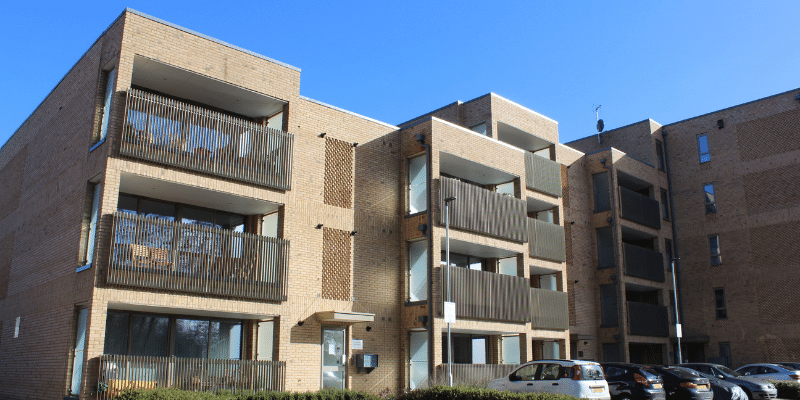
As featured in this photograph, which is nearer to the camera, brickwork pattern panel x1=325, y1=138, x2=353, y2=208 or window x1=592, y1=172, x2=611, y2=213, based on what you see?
brickwork pattern panel x1=325, y1=138, x2=353, y2=208

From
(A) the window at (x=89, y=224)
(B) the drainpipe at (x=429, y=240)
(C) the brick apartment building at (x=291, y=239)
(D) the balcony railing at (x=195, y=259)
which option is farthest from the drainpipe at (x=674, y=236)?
(A) the window at (x=89, y=224)

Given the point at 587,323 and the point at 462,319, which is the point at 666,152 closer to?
the point at 587,323

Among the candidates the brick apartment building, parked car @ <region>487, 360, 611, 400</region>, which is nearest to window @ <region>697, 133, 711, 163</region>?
the brick apartment building

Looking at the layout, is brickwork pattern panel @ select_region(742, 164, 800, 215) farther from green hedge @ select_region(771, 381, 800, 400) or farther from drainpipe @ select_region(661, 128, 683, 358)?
green hedge @ select_region(771, 381, 800, 400)

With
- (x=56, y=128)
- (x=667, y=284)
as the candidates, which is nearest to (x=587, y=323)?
(x=667, y=284)

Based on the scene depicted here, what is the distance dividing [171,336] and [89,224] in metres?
3.86

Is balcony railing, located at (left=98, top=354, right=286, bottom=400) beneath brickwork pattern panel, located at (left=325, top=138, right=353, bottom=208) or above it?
beneath

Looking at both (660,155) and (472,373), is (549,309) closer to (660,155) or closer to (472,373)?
(472,373)

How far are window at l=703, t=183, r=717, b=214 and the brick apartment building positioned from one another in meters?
2.80

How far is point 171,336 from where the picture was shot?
19844 millimetres

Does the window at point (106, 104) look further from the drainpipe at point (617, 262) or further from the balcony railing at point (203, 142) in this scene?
the drainpipe at point (617, 262)

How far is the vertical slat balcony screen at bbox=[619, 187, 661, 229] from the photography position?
34.9 m

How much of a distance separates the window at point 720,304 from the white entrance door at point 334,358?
923 inches

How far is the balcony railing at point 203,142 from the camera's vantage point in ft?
61.1
